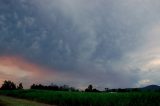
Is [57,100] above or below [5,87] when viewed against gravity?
below

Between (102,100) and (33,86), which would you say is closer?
(102,100)

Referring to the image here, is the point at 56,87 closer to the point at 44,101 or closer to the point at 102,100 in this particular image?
the point at 44,101

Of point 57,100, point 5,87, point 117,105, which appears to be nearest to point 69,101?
point 57,100

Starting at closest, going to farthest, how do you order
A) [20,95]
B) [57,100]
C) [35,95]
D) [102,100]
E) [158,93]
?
[158,93] < [102,100] < [57,100] < [35,95] < [20,95]

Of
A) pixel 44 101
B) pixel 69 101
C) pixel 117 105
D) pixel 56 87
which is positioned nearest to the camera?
pixel 117 105

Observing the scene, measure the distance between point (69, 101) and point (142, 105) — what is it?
13.5 metres

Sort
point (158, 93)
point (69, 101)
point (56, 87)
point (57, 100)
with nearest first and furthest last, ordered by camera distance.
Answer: point (158, 93) → point (69, 101) → point (57, 100) → point (56, 87)

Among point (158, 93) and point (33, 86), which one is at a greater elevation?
point (33, 86)

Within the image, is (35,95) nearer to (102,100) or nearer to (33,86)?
(102,100)

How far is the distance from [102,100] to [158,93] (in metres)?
7.33

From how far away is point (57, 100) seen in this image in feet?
156

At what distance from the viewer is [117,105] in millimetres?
35812

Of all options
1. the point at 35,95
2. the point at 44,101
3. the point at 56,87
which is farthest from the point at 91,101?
the point at 56,87

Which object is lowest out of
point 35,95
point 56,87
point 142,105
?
point 142,105
